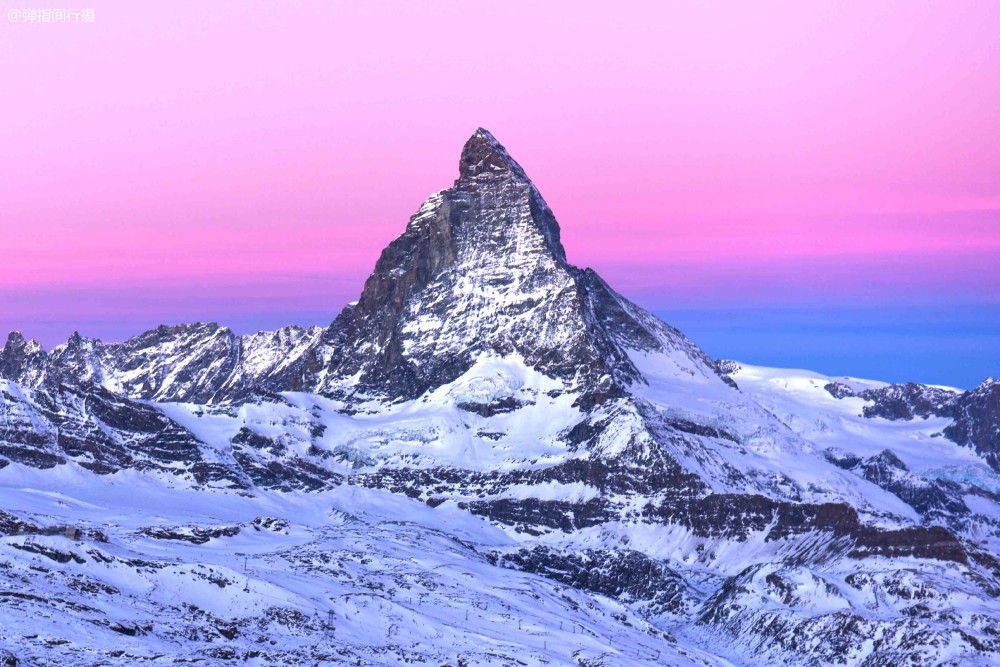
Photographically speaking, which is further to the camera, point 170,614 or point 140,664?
point 170,614

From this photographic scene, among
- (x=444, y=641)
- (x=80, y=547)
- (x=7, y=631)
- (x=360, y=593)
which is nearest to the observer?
(x=7, y=631)

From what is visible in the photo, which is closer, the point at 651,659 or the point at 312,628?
the point at 312,628

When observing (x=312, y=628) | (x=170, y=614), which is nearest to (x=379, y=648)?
(x=312, y=628)

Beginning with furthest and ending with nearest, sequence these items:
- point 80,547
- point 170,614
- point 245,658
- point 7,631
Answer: point 80,547, point 170,614, point 245,658, point 7,631

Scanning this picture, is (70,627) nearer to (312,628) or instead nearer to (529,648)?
(312,628)

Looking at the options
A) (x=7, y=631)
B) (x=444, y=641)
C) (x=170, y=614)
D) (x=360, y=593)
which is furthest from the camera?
(x=360, y=593)

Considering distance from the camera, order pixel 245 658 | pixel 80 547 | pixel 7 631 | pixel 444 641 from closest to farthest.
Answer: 1. pixel 7 631
2. pixel 245 658
3. pixel 80 547
4. pixel 444 641

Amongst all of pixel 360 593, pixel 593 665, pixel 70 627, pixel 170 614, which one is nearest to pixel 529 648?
pixel 593 665

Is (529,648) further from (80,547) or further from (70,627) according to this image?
(70,627)
